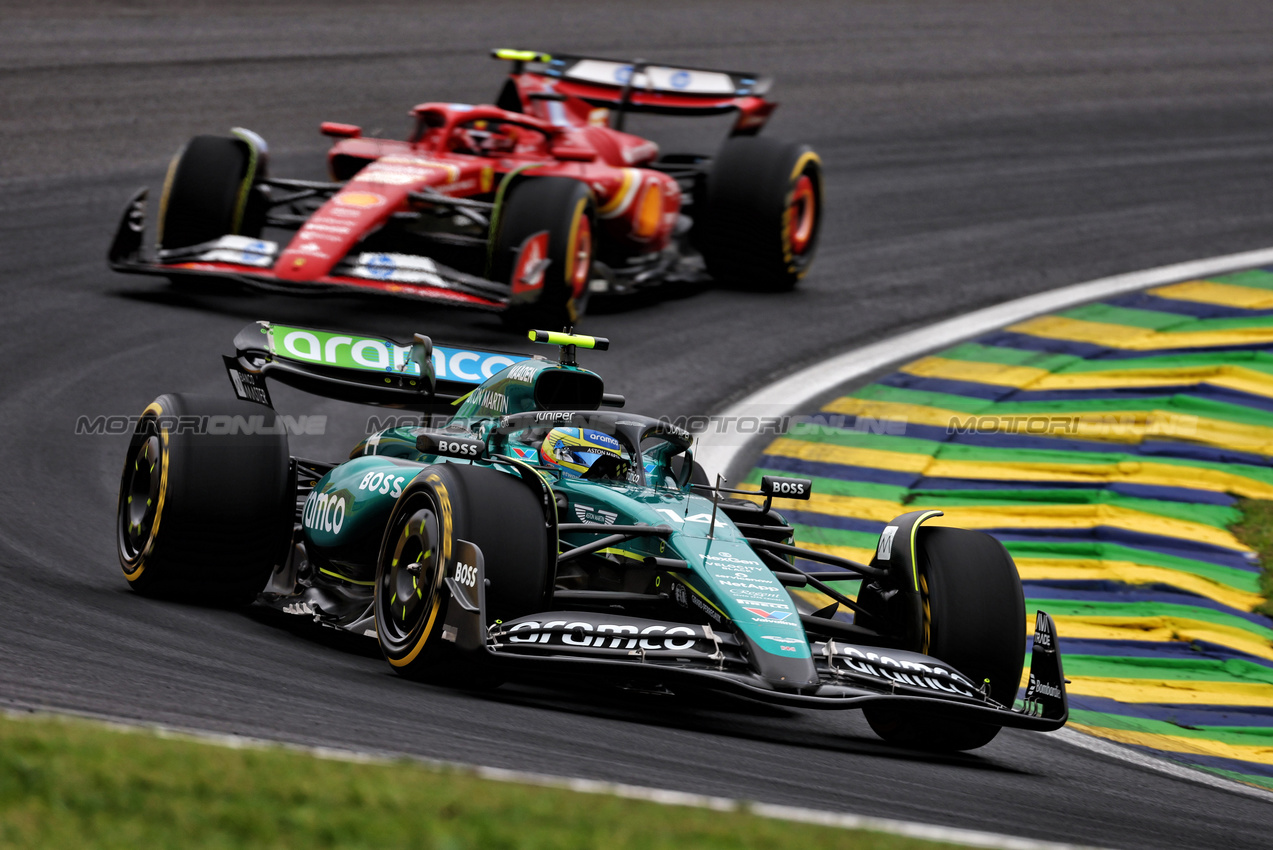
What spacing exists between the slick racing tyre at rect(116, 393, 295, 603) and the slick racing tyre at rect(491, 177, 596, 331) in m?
4.87

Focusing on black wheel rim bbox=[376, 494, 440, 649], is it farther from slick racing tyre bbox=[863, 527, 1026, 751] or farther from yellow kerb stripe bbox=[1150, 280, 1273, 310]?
yellow kerb stripe bbox=[1150, 280, 1273, 310]

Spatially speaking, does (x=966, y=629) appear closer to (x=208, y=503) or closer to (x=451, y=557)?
(x=451, y=557)

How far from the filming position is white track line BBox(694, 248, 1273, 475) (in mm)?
12062

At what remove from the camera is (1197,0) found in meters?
31.0

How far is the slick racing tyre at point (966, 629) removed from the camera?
23.2 feet

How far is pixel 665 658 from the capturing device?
623 cm

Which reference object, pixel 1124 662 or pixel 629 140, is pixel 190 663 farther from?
pixel 629 140

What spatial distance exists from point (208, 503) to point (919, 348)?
817cm

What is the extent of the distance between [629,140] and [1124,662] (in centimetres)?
804

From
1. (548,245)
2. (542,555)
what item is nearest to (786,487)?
(542,555)

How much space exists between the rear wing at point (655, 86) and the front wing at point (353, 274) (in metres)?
3.73

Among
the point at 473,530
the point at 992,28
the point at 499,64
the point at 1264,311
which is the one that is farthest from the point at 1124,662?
the point at 992,28

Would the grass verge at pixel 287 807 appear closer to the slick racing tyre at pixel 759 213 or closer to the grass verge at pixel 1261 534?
the grass verge at pixel 1261 534
